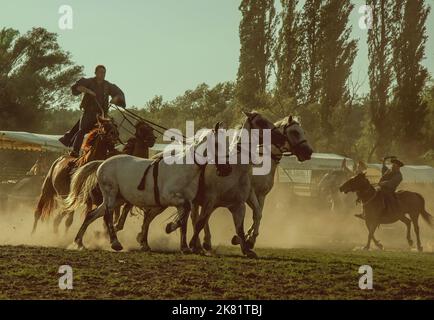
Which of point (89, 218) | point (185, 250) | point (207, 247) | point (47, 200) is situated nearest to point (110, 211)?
point (89, 218)

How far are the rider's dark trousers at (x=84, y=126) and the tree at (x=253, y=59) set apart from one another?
3115cm

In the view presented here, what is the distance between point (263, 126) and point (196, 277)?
4.36 meters

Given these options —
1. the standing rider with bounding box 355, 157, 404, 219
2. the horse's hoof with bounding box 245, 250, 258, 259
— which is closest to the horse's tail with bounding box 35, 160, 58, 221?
the horse's hoof with bounding box 245, 250, 258, 259

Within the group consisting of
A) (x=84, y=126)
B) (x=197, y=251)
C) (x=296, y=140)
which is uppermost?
(x=84, y=126)

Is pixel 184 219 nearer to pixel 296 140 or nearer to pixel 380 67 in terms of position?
pixel 296 140

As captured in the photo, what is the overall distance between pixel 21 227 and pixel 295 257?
27.7 feet

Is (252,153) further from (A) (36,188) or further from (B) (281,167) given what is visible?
(B) (281,167)

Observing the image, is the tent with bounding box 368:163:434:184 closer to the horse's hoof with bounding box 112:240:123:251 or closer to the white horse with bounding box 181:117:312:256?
the white horse with bounding box 181:117:312:256

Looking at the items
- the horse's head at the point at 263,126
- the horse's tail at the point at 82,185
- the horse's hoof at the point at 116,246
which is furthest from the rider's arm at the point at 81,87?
the horse's head at the point at 263,126

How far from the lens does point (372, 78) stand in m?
48.7

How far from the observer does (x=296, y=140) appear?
1454 centimetres

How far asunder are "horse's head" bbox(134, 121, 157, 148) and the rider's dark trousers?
1.01 meters

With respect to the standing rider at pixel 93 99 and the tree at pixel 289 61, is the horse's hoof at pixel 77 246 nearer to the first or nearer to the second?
the standing rider at pixel 93 99
